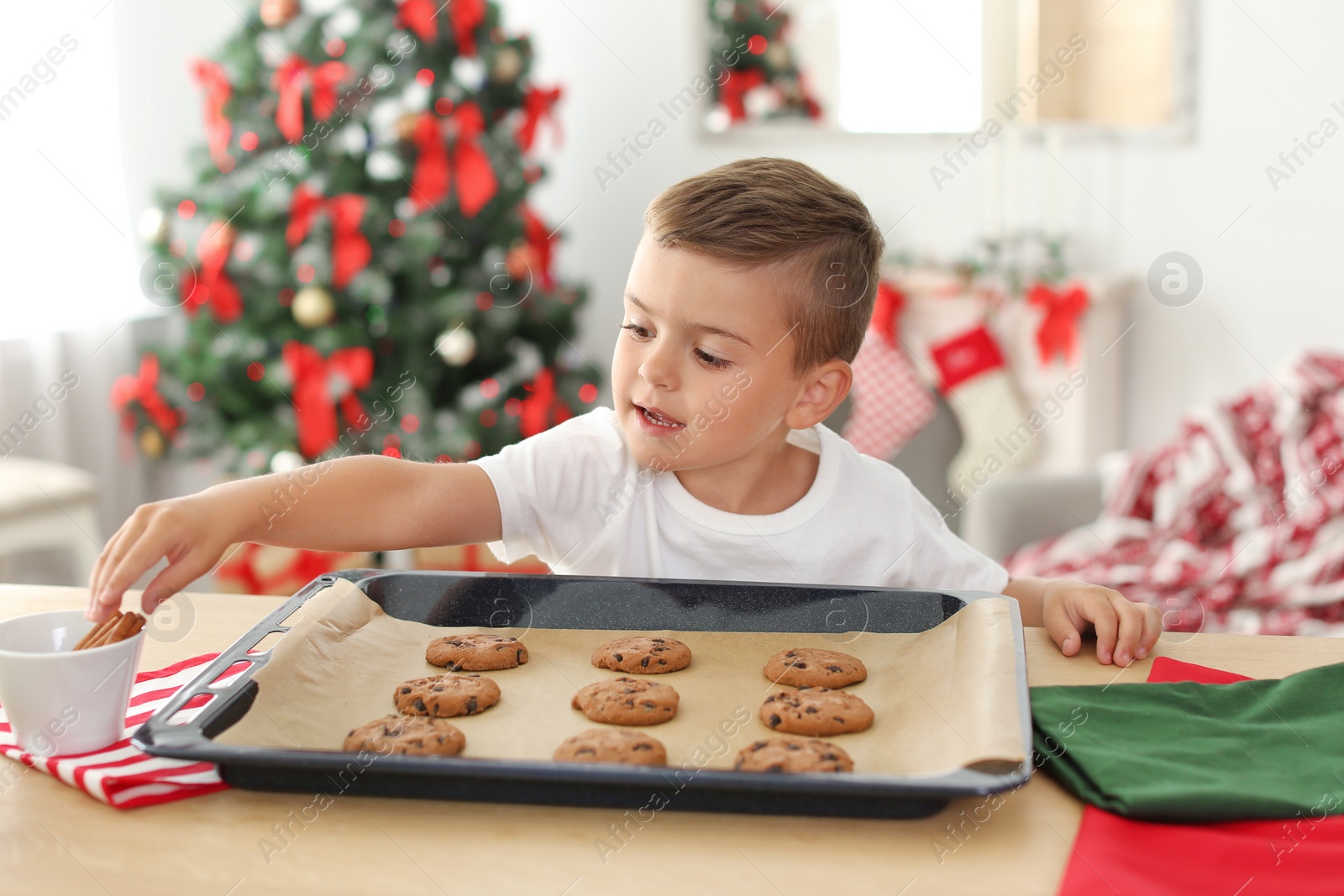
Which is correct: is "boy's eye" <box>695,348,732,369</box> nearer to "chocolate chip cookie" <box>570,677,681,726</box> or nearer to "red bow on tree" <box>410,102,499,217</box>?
"chocolate chip cookie" <box>570,677,681,726</box>

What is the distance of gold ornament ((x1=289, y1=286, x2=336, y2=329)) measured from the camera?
2775mm

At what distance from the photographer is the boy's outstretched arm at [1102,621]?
104cm

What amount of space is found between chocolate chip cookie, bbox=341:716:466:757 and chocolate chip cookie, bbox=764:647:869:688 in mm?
267

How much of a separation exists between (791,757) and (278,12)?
2.55 m

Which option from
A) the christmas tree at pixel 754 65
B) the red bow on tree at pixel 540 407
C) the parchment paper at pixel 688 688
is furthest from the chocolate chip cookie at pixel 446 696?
the christmas tree at pixel 754 65

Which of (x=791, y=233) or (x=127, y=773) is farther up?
(x=791, y=233)

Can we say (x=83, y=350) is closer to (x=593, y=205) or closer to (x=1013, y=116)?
(x=593, y=205)

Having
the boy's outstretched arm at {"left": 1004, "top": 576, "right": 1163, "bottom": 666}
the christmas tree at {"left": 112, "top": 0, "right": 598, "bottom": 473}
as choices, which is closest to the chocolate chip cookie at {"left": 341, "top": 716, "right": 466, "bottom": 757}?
the boy's outstretched arm at {"left": 1004, "top": 576, "right": 1163, "bottom": 666}

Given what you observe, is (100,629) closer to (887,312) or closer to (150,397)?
(150,397)

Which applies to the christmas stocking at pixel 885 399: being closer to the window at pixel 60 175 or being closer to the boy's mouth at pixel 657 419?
the boy's mouth at pixel 657 419

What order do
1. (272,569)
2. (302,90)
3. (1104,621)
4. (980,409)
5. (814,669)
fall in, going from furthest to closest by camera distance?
(980,409) < (272,569) < (302,90) < (1104,621) < (814,669)

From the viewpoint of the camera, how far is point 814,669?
0.96m

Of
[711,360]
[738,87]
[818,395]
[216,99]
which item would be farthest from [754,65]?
[711,360]

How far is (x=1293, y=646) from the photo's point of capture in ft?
3.53
